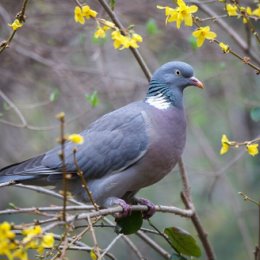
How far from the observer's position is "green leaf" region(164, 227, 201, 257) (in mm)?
2895

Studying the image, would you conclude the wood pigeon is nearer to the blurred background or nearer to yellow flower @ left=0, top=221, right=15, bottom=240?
the blurred background

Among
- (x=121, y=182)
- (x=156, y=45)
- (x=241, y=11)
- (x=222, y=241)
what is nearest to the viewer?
(x=241, y=11)

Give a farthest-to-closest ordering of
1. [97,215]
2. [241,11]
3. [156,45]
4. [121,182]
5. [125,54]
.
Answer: [125,54] < [156,45] < [121,182] < [241,11] < [97,215]

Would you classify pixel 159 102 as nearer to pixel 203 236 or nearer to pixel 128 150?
pixel 128 150

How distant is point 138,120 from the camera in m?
3.31

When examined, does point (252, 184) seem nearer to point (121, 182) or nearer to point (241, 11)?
point (121, 182)

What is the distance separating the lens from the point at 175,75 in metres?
3.41

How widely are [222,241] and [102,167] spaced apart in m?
4.11

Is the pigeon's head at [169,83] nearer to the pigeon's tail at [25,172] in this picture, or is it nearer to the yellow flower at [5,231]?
the pigeon's tail at [25,172]

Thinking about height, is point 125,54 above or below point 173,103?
above

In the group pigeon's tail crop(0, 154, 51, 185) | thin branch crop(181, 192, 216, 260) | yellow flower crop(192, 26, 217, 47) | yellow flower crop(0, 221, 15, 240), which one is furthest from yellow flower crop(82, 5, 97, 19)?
thin branch crop(181, 192, 216, 260)

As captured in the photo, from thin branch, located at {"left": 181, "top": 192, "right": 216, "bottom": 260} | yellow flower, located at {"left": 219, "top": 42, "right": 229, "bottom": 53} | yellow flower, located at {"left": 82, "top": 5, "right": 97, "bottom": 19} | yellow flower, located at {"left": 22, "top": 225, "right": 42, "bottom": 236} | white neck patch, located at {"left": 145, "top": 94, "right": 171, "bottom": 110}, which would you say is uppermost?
yellow flower, located at {"left": 82, "top": 5, "right": 97, "bottom": 19}

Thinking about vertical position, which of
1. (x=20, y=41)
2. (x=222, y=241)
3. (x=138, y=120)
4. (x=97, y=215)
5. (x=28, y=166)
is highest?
(x=20, y=41)

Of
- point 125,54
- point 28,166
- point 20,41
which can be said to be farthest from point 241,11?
point 125,54
